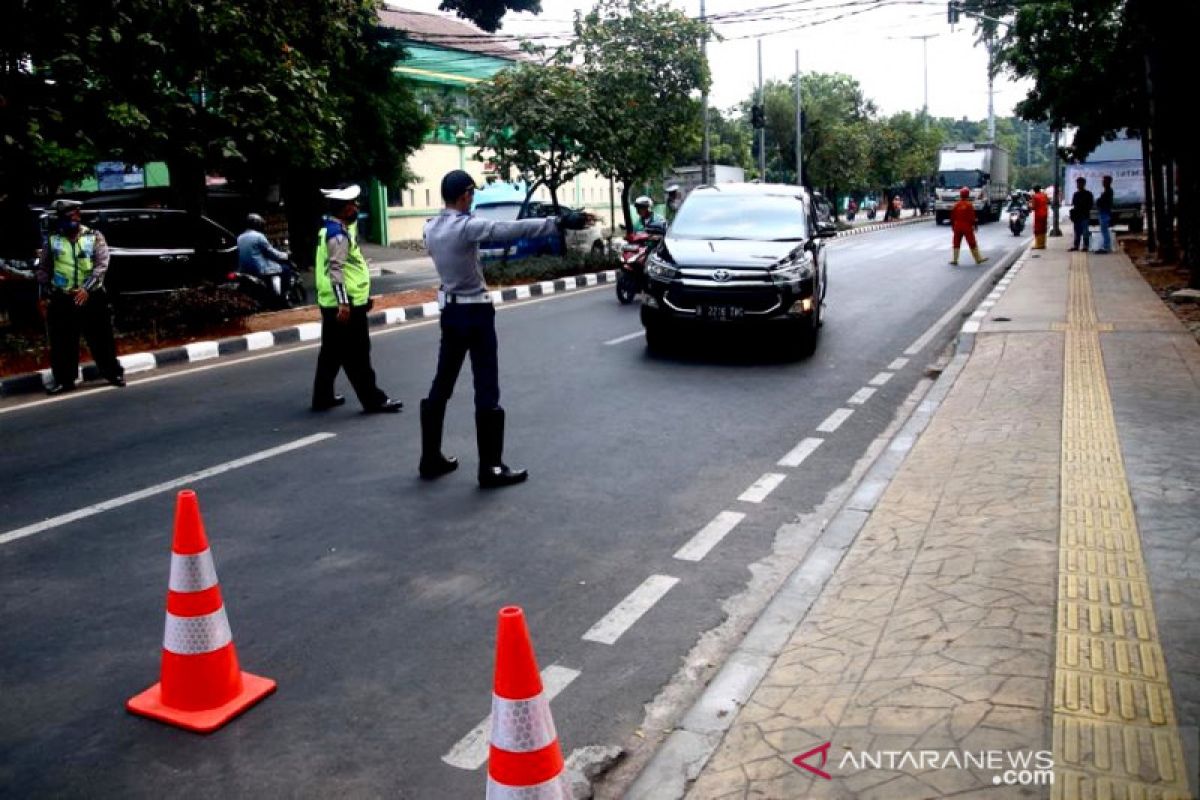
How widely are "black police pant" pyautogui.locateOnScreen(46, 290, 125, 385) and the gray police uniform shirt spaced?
17.0ft

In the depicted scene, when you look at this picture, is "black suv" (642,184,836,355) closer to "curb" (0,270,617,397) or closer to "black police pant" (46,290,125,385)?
"curb" (0,270,617,397)

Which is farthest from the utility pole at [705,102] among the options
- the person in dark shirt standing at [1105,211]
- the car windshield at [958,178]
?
the car windshield at [958,178]

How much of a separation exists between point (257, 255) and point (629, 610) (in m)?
13.1

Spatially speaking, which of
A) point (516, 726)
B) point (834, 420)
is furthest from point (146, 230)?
point (516, 726)

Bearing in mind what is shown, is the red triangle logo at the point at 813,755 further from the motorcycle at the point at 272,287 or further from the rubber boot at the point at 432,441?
the motorcycle at the point at 272,287

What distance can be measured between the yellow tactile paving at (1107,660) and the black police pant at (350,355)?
526cm

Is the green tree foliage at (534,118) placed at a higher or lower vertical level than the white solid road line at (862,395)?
higher

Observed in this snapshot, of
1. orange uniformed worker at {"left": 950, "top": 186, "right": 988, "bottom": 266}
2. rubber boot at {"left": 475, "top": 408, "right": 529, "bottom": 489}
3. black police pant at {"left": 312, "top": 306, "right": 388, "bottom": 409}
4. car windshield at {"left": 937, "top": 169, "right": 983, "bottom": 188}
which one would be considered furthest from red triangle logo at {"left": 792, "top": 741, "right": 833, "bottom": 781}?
car windshield at {"left": 937, "top": 169, "right": 983, "bottom": 188}

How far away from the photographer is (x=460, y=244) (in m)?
6.19

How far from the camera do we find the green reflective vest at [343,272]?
328 inches

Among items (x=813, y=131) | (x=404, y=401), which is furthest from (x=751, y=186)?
(x=813, y=131)

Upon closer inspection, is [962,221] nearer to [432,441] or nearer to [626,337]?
[626,337]

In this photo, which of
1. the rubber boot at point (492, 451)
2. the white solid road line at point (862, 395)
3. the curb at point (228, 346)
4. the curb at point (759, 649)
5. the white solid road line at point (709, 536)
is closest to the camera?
the curb at point (759, 649)

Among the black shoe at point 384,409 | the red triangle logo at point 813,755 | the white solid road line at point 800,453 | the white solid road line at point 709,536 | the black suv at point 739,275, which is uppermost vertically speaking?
the black suv at point 739,275
